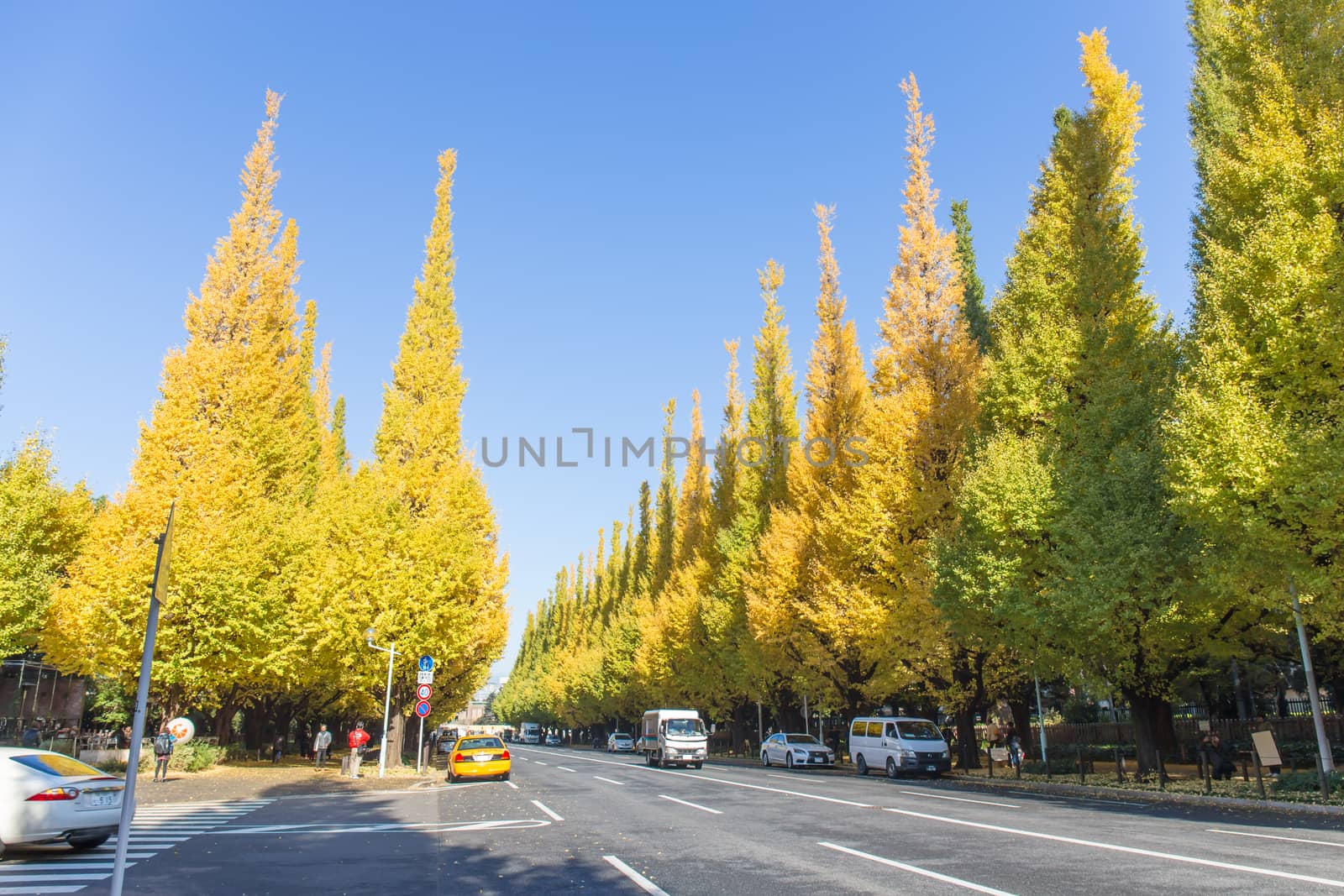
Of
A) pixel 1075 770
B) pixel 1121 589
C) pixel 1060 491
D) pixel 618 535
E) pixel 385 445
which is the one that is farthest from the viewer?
pixel 618 535

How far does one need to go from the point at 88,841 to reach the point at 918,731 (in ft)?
73.1

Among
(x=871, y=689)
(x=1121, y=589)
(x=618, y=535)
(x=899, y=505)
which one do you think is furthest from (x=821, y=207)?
(x=618, y=535)

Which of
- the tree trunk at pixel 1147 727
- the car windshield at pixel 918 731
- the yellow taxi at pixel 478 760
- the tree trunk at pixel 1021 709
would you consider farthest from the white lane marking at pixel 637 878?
the tree trunk at pixel 1021 709

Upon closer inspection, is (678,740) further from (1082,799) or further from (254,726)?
(254,726)

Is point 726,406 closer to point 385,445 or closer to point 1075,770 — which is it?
point 385,445

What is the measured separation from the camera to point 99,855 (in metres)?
10.4

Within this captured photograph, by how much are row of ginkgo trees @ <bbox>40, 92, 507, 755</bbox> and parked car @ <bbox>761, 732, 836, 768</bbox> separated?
12.8m

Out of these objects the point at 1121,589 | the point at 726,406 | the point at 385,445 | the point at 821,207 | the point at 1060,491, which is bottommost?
the point at 1121,589

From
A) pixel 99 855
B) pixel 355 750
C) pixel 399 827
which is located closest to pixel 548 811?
pixel 399 827

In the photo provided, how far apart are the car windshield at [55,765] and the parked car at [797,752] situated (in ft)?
88.8

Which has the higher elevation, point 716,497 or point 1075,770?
point 716,497

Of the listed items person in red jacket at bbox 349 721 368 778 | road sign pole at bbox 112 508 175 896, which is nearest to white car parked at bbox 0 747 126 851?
road sign pole at bbox 112 508 175 896

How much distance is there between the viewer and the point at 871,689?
28531mm

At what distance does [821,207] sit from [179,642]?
30.5 m
